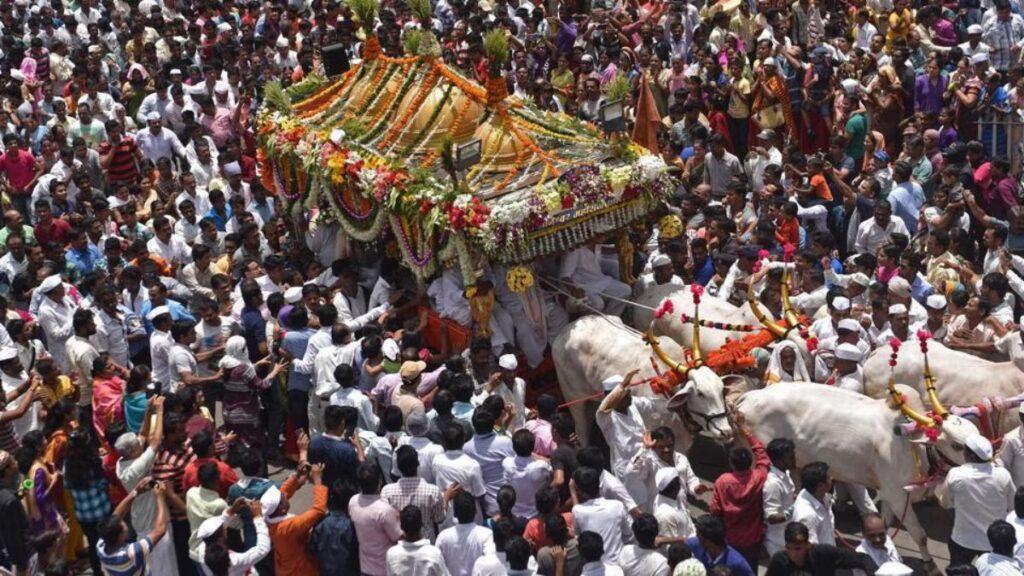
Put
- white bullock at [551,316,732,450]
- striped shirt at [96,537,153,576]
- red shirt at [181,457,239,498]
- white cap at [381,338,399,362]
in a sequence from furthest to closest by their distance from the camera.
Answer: white cap at [381,338,399,362]
white bullock at [551,316,732,450]
red shirt at [181,457,239,498]
striped shirt at [96,537,153,576]

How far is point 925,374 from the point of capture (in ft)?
37.2

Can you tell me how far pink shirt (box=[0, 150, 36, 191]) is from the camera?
715 inches

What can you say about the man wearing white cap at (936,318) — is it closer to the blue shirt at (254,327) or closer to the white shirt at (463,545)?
the white shirt at (463,545)

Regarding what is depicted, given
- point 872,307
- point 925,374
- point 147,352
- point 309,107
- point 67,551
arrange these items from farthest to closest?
point 309,107 → point 147,352 → point 872,307 → point 67,551 → point 925,374

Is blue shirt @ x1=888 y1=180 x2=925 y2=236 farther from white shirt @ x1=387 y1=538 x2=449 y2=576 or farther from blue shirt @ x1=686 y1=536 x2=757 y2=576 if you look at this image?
white shirt @ x1=387 y1=538 x2=449 y2=576

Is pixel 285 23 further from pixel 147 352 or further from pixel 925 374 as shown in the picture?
pixel 925 374

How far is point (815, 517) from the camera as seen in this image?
10016mm

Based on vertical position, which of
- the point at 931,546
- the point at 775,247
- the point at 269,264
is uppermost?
the point at 269,264

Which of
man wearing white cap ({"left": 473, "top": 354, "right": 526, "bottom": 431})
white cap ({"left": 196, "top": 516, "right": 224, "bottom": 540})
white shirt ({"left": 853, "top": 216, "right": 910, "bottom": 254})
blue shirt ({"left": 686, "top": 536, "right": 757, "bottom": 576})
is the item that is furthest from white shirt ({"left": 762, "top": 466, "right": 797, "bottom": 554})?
white shirt ({"left": 853, "top": 216, "right": 910, "bottom": 254})

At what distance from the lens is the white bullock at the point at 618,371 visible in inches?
465

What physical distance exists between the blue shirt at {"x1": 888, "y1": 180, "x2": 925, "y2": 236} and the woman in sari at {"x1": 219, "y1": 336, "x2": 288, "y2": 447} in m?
6.52

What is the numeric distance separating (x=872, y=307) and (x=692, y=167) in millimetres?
4850

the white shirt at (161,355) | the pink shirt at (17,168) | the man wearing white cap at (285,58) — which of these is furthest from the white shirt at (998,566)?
the man wearing white cap at (285,58)

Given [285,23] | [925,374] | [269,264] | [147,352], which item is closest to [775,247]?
[925,374]
